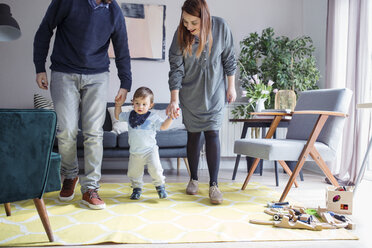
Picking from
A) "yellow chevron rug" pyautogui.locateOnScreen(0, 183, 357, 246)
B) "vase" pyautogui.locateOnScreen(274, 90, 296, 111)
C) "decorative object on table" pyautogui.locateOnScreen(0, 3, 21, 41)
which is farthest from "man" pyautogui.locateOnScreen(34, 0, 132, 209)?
"vase" pyautogui.locateOnScreen(274, 90, 296, 111)

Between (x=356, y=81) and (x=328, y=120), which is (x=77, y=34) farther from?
(x=356, y=81)

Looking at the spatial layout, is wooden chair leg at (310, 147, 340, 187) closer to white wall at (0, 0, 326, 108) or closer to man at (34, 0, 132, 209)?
man at (34, 0, 132, 209)

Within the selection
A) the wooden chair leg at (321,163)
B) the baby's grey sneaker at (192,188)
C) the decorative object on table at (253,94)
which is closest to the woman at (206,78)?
the baby's grey sneaker at (192,188)

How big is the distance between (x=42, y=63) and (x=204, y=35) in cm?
97

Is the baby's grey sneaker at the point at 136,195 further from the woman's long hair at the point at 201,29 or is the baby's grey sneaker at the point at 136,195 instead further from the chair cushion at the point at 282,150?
the woman's long hair at the point at 201,29

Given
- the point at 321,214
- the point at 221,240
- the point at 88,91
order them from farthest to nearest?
the point at 88,91, the point at 321,214, the point at 221,240

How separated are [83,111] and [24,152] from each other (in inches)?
29.8

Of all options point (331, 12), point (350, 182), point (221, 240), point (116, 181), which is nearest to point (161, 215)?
point (221, 240)

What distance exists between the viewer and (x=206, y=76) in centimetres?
212

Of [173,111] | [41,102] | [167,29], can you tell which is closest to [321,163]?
Answer: [173,111]

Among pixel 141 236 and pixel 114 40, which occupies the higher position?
pixel 114 40

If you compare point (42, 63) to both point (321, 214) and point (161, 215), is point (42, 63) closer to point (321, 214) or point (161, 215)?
point (161, 215)

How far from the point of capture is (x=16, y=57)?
12.5 feet

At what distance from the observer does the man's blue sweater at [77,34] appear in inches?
74.2
